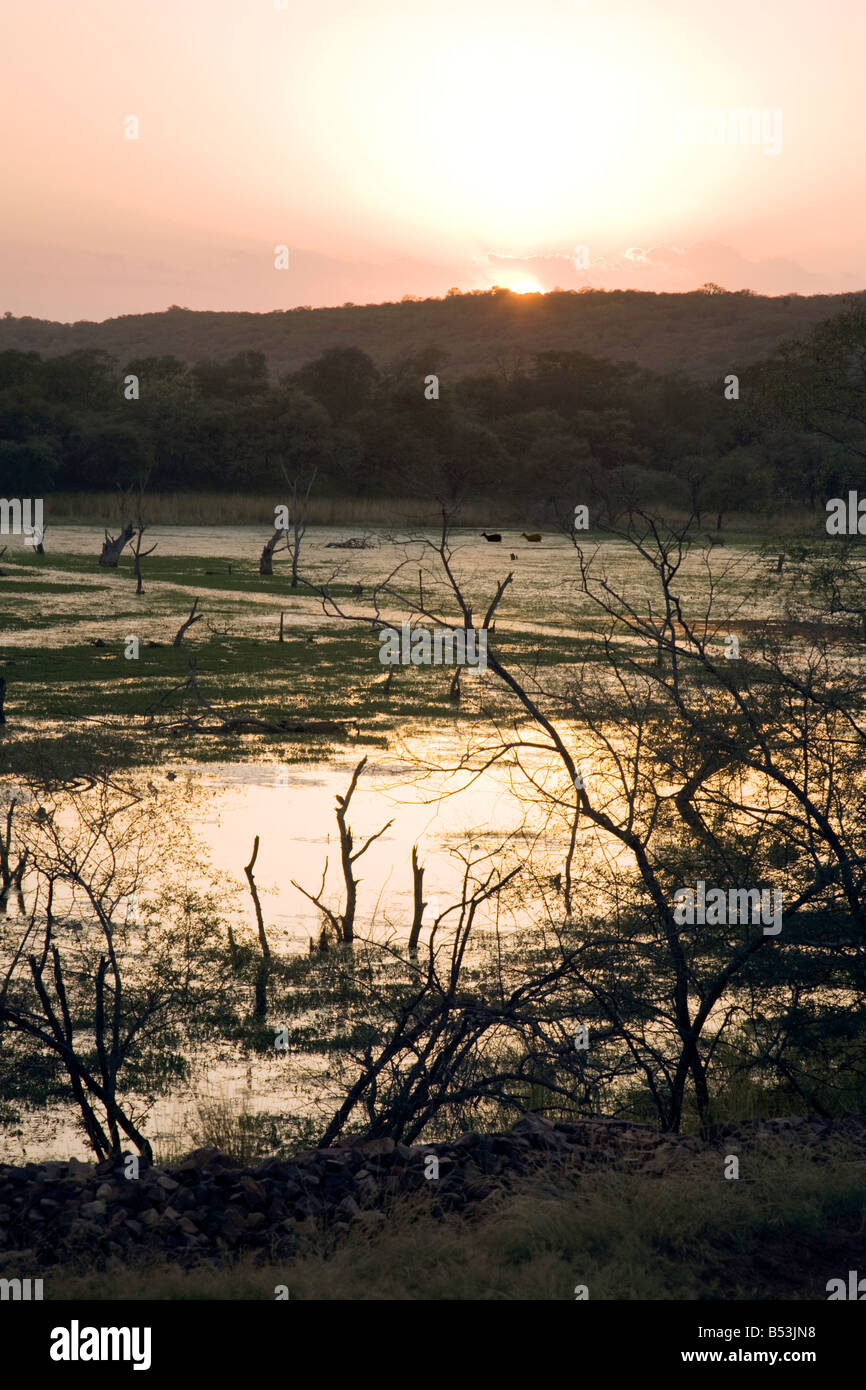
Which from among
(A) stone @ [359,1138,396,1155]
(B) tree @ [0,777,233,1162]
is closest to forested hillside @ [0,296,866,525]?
(B) tree @ [0,777,233,1162]

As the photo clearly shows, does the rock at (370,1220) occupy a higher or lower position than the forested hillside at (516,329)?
lower

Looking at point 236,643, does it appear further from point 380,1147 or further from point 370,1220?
point 370,1220

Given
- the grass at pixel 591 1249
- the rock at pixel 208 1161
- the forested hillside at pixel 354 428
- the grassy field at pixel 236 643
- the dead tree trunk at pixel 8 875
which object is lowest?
the rock at pixel 208 1161

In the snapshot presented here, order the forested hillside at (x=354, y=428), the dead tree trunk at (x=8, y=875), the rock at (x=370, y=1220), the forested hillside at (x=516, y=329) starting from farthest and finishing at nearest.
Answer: the forested hillside at (x=516, y=329)
the forested hillside at (x=354, y=428)
the dead tree trunk at (x=8, y=875)
the rock at (x=370, y=1220)

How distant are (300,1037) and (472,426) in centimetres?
7715

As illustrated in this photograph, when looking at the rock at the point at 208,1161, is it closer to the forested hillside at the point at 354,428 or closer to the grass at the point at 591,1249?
the grass at the point at 591,1249

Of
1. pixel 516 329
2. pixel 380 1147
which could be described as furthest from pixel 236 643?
pixel 516 329

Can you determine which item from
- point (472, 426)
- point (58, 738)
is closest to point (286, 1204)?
point (58, 738)

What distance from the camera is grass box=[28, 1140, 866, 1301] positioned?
5.23 meters

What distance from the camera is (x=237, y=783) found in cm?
1738

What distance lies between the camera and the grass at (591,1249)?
17.2 feet

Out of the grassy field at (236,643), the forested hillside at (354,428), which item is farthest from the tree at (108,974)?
the forested hillside at (354,428)

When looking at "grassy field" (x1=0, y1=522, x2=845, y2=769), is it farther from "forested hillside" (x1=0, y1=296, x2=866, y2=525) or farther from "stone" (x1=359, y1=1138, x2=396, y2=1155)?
"forested hillside" (x1=0, y1=296, x2=866, y2=525)
